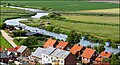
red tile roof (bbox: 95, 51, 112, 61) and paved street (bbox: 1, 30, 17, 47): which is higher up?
red tile roof (bbox: 95, 51, 112, 61)

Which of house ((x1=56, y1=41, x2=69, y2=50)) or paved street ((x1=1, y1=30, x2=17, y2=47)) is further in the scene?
paved street ((x1=1, y1=30, x2=17, y2=47))

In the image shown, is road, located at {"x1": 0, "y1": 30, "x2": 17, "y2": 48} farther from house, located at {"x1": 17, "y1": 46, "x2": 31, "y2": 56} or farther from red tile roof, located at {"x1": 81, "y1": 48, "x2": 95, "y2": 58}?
red tile roof, located at {"x1": 81, "y1": 48, "x2": 95, "y2": 58}

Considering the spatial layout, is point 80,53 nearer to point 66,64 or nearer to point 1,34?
point 66,64

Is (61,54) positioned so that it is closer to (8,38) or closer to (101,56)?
(101,56)

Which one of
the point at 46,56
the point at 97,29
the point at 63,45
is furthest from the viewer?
the point at 97,29

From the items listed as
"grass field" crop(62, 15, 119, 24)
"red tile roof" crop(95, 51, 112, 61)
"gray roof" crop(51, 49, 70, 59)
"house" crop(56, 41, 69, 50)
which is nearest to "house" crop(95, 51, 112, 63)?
"red tile roof" crop(95, 51, 112, 61)

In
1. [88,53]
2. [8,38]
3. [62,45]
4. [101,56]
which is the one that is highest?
[88,53]

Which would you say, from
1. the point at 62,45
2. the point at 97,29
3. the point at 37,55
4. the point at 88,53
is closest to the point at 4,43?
the point at 62,45

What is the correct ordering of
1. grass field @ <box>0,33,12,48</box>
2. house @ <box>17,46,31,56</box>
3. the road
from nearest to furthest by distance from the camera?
house @ <box>17,46,31,56</box>
grass field @ <box>0,33,12,48</box>
the road

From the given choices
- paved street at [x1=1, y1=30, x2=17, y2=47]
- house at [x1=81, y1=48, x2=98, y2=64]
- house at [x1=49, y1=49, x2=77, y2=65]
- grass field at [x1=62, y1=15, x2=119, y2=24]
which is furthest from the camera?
grass field at [x1=62, y1=15, x2=119, y2=24]

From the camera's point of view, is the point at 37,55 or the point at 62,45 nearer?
the point at 37,55

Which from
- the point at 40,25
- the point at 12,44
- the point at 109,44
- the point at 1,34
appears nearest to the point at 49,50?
the point at 12,44
